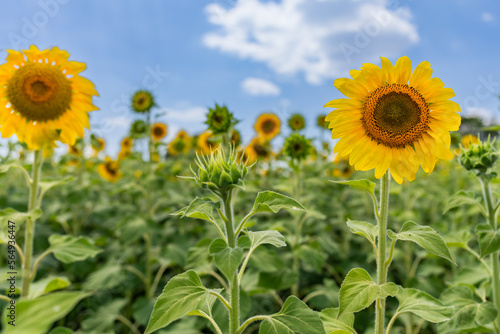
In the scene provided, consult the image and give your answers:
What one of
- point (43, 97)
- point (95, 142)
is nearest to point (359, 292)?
point (43, 97)

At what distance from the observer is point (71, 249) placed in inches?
99.4

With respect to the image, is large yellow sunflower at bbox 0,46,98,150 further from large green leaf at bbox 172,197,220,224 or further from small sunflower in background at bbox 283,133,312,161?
small sunflower in background at bbox 283,133,312,161

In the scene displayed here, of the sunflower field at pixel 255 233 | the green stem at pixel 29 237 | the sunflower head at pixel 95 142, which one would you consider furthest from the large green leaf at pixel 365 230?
the sunflower head at pixel 95 142

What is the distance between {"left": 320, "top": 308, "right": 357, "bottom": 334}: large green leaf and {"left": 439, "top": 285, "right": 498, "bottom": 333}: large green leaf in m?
0.62

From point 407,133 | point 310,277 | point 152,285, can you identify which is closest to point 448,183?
point 310,277

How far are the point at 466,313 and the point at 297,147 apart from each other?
2.14 m

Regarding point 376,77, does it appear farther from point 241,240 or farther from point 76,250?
point 76,250

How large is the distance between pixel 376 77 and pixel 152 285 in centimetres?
324

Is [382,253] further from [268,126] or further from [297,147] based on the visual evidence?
[268,126]

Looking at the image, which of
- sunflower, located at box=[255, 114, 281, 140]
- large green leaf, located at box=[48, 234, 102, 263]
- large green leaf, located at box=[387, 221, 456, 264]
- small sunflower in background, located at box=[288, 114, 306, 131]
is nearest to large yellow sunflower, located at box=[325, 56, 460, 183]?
large green leaf, located at box=[387, 221, 456, 264]

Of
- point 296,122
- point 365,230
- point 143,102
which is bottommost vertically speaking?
point 365,230

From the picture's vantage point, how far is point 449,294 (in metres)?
2.22

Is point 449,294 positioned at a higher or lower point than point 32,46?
lower

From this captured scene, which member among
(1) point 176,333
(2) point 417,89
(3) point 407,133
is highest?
(2) point 417,89
